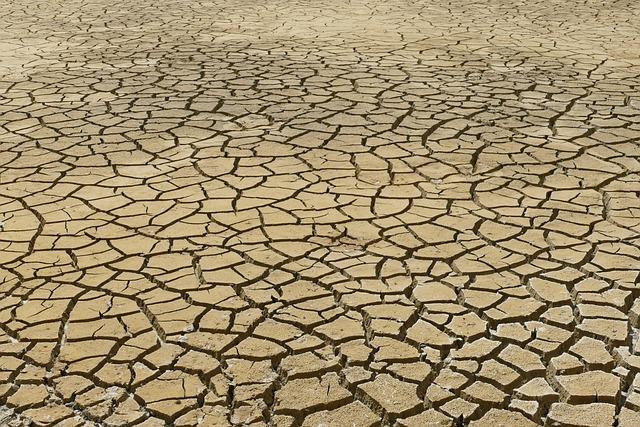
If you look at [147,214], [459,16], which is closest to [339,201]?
[147,214]

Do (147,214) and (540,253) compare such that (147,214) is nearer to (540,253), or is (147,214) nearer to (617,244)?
→ (540,253)

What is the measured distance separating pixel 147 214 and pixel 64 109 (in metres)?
1.96

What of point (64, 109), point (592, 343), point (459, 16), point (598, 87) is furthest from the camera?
point (459, 16)

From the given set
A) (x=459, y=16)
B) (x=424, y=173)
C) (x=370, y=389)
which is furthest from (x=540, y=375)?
(x=459, y=16)

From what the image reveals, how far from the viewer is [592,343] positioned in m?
2.78

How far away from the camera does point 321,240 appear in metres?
3.55

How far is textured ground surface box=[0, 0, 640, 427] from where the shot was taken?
8.39 ft

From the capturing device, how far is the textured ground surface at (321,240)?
2.56m

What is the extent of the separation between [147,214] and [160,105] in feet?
6.00

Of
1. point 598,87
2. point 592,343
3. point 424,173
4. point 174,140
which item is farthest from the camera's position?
point 598,87

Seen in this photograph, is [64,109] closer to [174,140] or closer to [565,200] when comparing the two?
[174,140]

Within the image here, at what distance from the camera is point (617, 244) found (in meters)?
3.48

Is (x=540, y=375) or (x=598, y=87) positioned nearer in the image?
(x=540, y=375)

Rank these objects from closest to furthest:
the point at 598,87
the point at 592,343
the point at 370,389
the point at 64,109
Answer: the point at 370,389 < the point at 592,343 < the point at 64,109 < the point at 598,87
